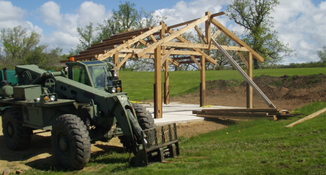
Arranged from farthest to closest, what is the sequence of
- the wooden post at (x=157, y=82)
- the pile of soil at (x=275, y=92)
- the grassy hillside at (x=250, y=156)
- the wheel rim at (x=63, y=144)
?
the pile of soil at (x=275, y=92) < the wooden post at (x=157, y=82) < the wheel rim at (x=63, y=144) < the grassy hillside at (x=250, y=156)

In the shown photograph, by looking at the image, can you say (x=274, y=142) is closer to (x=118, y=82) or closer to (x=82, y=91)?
(x=118, y=82)

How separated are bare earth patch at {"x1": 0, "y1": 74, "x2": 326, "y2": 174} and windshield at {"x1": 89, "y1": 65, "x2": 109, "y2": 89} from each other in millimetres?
1886

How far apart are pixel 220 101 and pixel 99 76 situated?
11.5 metres

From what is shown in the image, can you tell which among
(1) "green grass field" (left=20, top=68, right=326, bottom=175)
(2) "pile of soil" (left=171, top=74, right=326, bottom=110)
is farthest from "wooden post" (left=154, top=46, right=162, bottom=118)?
(2) "pile of soil" (left=171, top=74, right=326, bottom=110)

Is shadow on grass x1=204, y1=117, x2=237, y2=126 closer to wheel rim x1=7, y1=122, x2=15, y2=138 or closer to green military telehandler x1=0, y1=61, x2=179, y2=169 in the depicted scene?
green military telehandler x1=0, y1=61, x2=179, y2=169

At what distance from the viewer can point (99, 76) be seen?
8648 millimetres

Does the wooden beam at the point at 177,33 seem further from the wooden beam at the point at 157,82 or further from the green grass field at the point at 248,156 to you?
the green grass field at the point at 248,156

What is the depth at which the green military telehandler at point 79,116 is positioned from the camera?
689 cm

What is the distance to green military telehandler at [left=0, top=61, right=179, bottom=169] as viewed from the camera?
22.6ft

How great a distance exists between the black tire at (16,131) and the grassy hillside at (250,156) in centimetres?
220

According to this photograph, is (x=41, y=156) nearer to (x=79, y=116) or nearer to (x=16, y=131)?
(x=16, y=131)

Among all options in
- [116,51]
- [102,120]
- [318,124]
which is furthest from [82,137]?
[116,51]

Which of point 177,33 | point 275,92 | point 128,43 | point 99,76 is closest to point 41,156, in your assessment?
point 99,76

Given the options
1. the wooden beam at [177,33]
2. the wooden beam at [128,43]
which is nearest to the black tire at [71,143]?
the wooden beam at [177,33]
